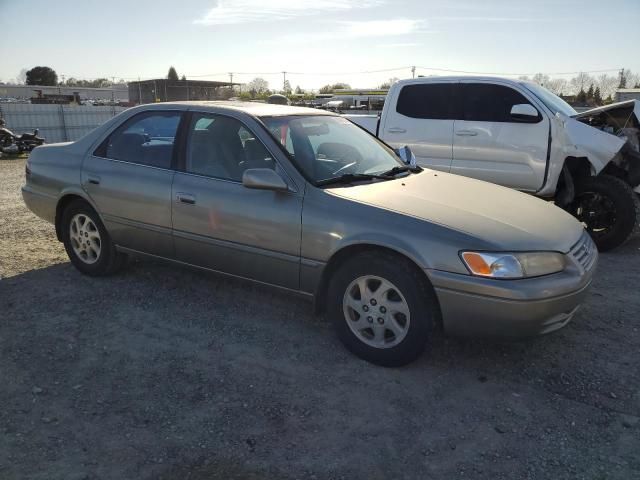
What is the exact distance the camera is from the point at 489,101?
21.9 feet

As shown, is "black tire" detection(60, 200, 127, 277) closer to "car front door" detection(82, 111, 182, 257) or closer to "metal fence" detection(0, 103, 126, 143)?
"car front door" detection(82, 111, 182, 257)

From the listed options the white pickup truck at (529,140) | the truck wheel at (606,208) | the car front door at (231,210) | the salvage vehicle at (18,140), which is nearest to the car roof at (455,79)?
the white pickup truck at (529,140)

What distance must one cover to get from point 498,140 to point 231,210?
13.7 feet

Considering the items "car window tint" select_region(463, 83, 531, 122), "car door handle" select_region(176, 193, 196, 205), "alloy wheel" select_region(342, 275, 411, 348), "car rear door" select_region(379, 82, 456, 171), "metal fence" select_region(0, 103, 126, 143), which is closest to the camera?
"alloy wheel" select_region(342, 275, 411, 348)

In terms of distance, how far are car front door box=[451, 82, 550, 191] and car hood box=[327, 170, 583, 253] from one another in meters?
2.58

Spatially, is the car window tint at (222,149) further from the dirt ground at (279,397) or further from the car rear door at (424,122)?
the car rear door at (424,122)

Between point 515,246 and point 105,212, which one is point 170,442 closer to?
point 515,246

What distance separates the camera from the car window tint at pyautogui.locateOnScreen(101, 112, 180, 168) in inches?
166

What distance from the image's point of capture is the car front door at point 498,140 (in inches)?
250

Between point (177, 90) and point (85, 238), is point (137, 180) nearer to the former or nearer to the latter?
point (85, 238)

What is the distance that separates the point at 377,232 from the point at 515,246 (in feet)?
2.63

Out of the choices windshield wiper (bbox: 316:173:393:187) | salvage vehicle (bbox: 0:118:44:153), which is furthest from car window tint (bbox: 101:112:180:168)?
salvage vehicle (bbox: 0:118:44:153)

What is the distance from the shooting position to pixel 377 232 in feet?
10.5

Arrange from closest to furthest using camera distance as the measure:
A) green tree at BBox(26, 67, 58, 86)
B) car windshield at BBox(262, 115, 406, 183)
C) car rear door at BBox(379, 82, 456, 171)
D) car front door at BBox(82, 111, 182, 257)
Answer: car windshield at BBox(262, 115, 406, 183)
car front door at BBox(82, 111, 182, 257)
car rear door at BBox(379, 82, 456, 171)
green tree at BBox(26, 67, 58, 86)
